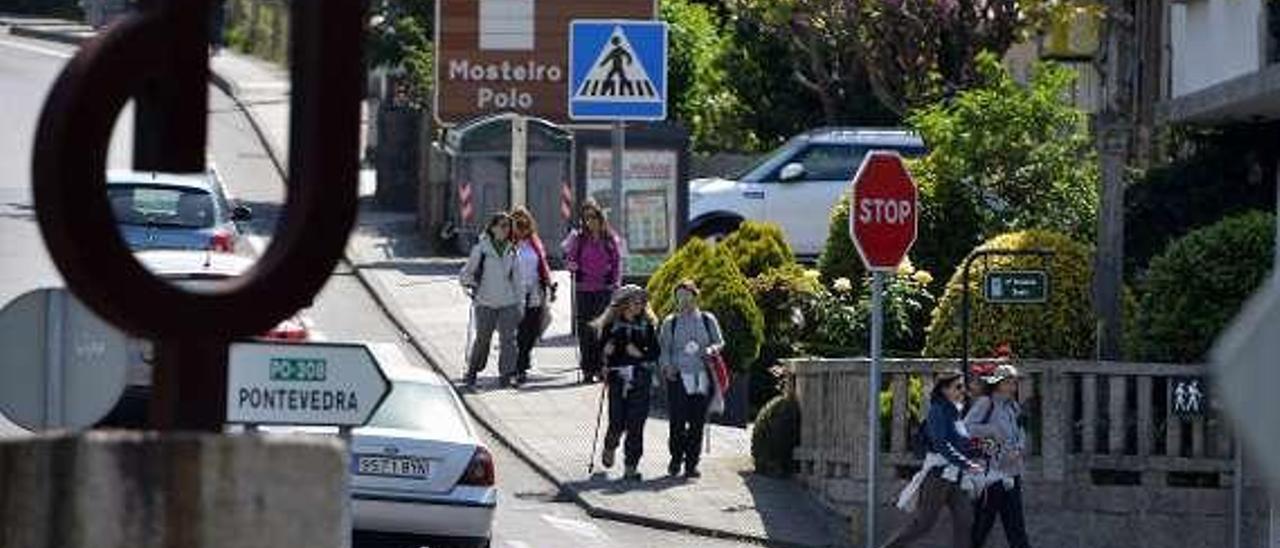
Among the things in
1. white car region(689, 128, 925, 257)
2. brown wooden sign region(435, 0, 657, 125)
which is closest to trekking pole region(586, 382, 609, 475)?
white car region(689, 128, 925, 257)

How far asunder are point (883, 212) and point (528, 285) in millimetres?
6919

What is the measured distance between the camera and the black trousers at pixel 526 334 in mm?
28656

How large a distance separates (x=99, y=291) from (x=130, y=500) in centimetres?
52

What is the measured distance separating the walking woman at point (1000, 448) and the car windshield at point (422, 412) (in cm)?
407

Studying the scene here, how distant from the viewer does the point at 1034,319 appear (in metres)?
25.2

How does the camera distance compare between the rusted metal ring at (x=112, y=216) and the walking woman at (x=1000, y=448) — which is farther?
the walking woman at (x=1000, y=448)

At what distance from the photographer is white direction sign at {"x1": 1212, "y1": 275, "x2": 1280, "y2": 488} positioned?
5.22 meters

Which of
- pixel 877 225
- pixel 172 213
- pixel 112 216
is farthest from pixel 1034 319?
pixel 112 216

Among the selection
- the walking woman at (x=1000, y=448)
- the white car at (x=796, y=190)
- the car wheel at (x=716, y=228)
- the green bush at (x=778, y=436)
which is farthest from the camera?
the car wheel at (x=716, y=228)

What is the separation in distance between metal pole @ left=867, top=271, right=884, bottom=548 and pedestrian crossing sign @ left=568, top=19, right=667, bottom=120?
20.8 feet

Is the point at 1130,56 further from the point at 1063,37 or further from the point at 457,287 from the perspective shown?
the point at 457,287

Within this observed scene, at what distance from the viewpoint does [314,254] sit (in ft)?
27.5

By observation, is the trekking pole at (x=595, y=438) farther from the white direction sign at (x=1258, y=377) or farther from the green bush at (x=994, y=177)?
the white direction sign at (x=1258, y=377)

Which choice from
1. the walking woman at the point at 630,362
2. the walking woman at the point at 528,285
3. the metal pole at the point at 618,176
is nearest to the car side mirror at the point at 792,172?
the metal pole at the point at 618,176
